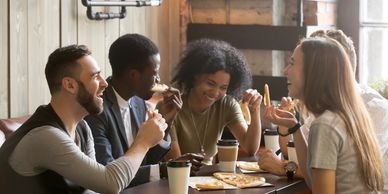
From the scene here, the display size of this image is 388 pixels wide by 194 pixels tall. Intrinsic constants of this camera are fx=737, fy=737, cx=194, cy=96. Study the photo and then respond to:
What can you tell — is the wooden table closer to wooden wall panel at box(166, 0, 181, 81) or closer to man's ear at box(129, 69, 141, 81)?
man's ear at box(129, 69, 141, 81)

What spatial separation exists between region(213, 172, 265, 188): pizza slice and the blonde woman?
0.24 m

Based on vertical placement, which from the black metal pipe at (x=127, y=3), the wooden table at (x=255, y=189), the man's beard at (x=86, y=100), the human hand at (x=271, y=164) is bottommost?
the wooden table at (x=255, y=189)

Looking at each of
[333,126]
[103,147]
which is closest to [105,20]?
[103,147]

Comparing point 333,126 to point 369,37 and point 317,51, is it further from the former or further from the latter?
point 369,37

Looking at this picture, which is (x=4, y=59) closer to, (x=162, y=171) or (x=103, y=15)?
(x=103, y=15)

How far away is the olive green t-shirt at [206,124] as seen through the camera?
3.80 metres

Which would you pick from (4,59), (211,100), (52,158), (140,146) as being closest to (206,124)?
(211,100)

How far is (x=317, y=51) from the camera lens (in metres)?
2.68

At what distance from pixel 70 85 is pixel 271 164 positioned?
0.96 metres

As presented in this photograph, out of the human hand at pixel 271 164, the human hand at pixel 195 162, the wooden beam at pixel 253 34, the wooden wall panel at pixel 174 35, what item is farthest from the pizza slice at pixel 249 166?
the wooden wall panel at pixel 174 35

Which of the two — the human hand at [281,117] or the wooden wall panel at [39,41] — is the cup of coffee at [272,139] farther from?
the wooden wall panel at [39,41]

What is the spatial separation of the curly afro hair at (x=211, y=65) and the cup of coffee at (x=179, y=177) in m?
1.20

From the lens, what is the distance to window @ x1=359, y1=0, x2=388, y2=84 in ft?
15.9

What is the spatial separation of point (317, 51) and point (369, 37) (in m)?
2.32
